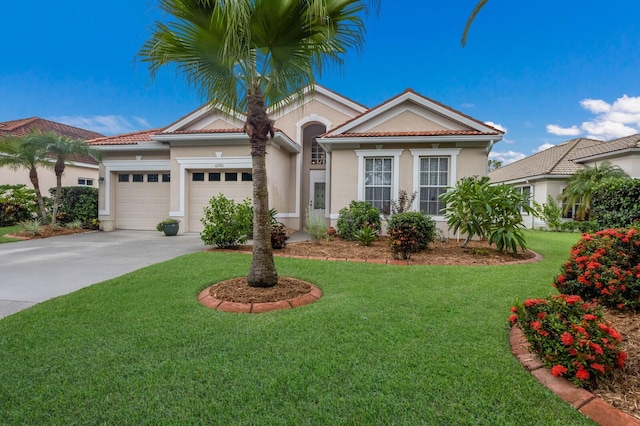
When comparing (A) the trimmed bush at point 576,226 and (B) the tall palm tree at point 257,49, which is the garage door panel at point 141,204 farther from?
(A) the trimmed bush at point 576,226

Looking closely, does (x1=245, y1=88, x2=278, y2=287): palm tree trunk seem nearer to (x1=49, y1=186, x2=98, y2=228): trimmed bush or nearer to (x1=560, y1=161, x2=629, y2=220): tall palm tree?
(x1=49, y1=186, x2=98, y2=228): trimmed bush

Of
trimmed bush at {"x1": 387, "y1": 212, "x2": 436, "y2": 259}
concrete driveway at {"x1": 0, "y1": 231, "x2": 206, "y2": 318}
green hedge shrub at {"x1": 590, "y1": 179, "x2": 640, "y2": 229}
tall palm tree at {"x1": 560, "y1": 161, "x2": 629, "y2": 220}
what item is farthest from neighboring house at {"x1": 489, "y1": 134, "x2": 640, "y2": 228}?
concrete driveway at {"x1": 0, "y1": 231, "x2": 206, "y2": 318}

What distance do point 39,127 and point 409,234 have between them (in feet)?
75.1

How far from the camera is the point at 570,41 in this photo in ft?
32.2

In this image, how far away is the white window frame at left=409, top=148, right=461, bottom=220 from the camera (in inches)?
416

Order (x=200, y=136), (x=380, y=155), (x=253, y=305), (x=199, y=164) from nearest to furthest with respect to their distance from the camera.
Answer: (x=253, y=305) → (x=380, y=155) → (x=200, y=136) → (x=199, y=164)

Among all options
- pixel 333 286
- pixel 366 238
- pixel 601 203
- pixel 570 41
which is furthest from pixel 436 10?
pixel 601 203

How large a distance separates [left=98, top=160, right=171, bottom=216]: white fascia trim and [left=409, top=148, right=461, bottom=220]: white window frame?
991 cm

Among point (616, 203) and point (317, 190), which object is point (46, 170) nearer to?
point (317, 190)

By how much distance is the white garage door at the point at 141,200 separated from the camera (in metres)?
13.2

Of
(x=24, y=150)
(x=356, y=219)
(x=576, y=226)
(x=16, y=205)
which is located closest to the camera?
(x=356, y=219)

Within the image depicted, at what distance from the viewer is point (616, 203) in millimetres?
12336

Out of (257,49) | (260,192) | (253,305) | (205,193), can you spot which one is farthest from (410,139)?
(253,305)

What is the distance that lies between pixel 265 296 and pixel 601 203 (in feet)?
51.8
